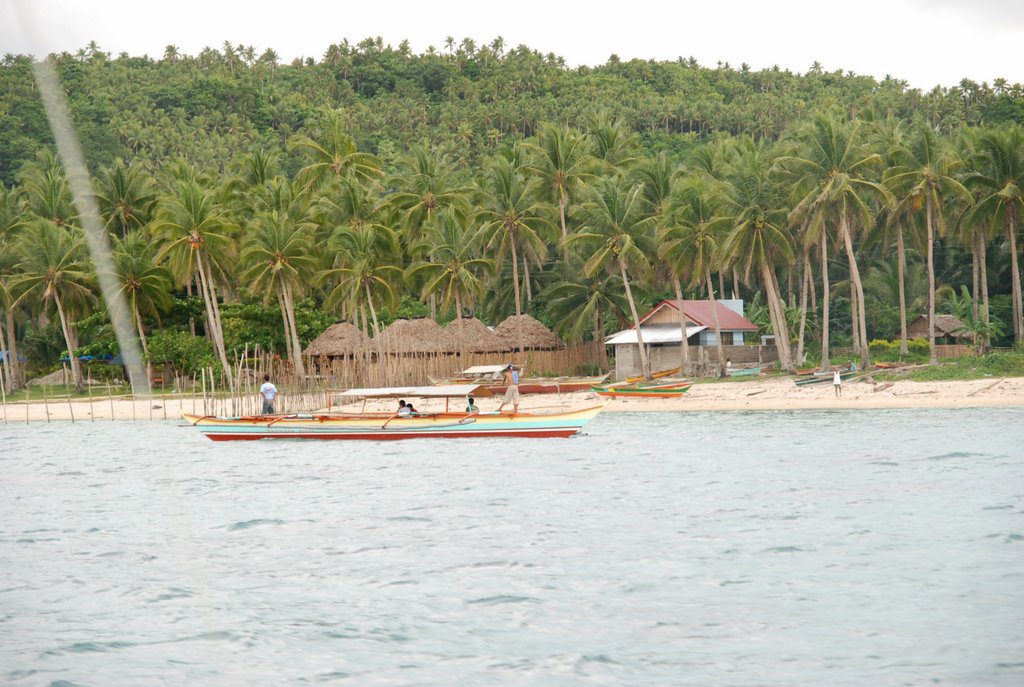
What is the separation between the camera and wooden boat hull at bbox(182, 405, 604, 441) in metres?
28.3

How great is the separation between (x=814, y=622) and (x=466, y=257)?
127ft

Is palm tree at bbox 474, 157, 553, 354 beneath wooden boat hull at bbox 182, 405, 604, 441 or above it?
above

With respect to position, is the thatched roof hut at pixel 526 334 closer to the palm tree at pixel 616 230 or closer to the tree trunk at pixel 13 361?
the palm tree at pixel 616 230

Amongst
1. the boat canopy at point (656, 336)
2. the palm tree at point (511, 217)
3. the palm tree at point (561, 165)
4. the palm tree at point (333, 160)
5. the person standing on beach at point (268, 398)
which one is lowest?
the person standing on beach at point (268, 398)

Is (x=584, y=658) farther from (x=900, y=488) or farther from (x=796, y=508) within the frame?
(x=900, y=488)

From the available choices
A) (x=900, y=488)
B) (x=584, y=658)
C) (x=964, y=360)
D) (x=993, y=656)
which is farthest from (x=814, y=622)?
(x=964, y=360)

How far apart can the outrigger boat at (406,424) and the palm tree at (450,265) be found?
677 inches

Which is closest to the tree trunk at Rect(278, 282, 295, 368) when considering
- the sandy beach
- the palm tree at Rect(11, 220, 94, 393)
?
the sandy beach

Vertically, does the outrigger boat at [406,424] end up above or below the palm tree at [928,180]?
below

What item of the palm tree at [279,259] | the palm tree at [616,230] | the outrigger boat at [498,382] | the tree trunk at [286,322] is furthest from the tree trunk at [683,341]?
the tree trunk at [286,322]

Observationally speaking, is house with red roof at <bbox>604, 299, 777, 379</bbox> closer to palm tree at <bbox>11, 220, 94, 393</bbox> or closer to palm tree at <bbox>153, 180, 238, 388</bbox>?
palm tree at <bbox>153, 180, 238, 388</bbox>

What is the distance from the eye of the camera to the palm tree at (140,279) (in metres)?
49.5

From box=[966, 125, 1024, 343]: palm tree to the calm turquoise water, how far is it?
62.8 ft

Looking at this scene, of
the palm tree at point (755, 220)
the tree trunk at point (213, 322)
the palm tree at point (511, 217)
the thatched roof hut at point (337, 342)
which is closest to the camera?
the palm tree at point (755, 220)
